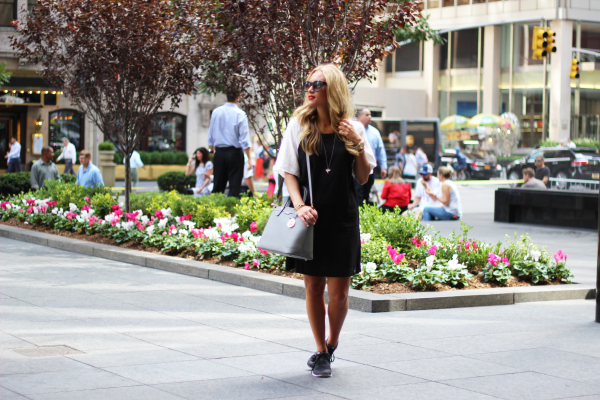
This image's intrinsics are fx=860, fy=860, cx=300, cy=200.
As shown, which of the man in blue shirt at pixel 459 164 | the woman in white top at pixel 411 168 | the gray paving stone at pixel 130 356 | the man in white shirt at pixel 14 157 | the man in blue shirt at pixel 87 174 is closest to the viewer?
the gray paving stone at pixel 130 356

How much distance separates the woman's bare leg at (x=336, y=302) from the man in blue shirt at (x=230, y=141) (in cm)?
765

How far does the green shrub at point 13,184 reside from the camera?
1859cm

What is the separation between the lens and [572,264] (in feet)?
35.2

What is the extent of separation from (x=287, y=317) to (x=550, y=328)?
2130 mm


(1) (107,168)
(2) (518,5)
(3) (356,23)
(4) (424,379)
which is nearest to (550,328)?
(4) (424,379)

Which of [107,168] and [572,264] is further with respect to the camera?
[107,168]

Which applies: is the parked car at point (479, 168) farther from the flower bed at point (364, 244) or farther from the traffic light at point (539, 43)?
the flower bed at point (364, 244)

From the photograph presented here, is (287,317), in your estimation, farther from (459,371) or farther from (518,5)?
(518,5)

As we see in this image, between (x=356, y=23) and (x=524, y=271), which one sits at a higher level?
(x=356, y=23)

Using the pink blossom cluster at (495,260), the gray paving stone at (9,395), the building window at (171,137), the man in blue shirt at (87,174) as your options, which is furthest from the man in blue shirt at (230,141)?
the building window at (171,137)

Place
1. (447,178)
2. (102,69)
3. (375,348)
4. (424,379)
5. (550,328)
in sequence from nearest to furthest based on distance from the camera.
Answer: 1. (424,379)
2. (375,348)
3. (550,328)
4. (102,69)
5. (447,178)

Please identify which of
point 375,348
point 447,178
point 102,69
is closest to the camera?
point 375,348

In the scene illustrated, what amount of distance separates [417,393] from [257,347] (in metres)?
1.52

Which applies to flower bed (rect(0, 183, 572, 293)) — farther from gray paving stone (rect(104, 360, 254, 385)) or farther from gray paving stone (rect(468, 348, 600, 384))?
gray paving stone (rect(104, 360, 254, 385))
